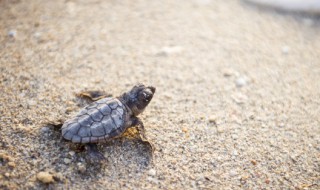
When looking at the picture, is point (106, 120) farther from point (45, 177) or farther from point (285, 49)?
point (285, 49)

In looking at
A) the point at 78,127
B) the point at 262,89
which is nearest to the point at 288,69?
the point at 262,89

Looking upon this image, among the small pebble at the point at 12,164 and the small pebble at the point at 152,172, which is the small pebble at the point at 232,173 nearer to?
the small pebble at the point at 152,172

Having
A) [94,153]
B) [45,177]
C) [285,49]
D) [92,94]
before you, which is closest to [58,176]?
[45,177]

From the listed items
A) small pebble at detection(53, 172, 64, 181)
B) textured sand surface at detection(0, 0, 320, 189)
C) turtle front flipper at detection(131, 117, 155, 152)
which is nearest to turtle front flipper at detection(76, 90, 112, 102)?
textured sand surface at detection(0, 0, 320, 189)

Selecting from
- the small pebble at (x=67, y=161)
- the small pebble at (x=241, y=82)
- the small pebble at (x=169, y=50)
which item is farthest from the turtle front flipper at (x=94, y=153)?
the small pebble at (x=241, y=82)

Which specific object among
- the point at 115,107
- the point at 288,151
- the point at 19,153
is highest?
the point at 115,107

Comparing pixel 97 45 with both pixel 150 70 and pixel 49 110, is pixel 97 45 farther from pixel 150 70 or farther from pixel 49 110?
pixel 49 110
